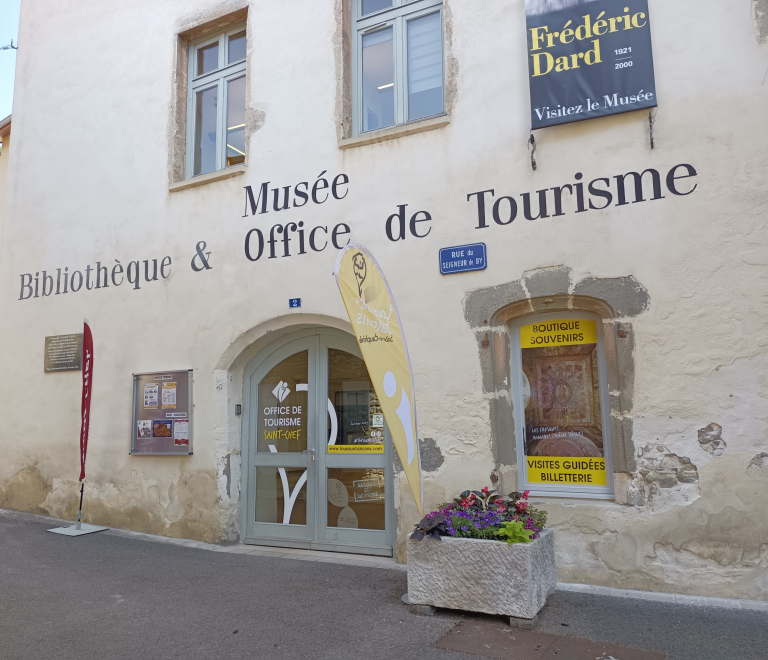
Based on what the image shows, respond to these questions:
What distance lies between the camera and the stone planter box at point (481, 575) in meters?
4.04

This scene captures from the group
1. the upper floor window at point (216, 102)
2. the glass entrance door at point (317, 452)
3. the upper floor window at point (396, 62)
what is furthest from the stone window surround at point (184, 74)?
the glass entrance door at point (317, 452)

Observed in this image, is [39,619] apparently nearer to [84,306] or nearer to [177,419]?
[177,419]

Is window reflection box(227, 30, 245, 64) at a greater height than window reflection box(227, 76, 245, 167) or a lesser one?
greater

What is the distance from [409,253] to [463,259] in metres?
0.52

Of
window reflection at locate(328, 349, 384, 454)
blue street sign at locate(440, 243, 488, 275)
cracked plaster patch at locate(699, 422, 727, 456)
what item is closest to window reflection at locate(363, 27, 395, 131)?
blue street sign at locate(440, 243, 488, 275)

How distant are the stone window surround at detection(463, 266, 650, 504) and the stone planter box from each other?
3.26 ft

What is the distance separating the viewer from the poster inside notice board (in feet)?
22.5

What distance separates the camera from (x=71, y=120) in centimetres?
830

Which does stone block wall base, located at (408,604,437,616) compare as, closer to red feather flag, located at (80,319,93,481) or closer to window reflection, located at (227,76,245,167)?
red feather flag, located at (80,319,93,481)

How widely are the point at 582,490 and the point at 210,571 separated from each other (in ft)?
10.2

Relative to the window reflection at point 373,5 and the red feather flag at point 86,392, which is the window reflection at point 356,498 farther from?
the window reflection at point 373,5

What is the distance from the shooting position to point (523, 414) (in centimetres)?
552

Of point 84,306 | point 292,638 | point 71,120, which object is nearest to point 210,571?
point 292,638

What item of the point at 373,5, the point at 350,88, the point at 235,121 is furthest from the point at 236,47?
the point at 350,88
